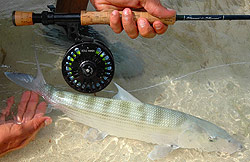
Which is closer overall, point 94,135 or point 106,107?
point 106,107

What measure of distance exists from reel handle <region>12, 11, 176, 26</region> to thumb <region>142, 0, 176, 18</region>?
0.11ft

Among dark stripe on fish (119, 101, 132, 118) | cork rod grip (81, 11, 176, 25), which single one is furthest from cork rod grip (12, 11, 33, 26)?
dark stripe on fish (119, 101, 132, 118)

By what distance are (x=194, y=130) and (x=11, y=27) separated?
7.71ft

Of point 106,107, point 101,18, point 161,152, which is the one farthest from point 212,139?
point 101,18

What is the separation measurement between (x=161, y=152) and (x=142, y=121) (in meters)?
0.33

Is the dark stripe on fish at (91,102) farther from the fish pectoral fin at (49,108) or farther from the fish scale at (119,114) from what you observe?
the fish pectoral fin at (49,108)

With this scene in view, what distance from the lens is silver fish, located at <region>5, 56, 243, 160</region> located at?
2.58 m

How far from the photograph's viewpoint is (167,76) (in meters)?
3.35

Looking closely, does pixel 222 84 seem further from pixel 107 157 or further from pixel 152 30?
pixel 107 157

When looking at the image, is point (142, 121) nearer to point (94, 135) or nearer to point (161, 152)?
point (161, 152)

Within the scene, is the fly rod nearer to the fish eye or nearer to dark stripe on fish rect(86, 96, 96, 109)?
dark stripe on fish rect(86, 96, 96, 109)

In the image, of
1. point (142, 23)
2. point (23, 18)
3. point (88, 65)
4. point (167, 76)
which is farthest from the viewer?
point (167, 76)

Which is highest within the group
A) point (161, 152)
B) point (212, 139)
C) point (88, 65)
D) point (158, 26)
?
point (158, 26)

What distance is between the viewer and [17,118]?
283 cm
